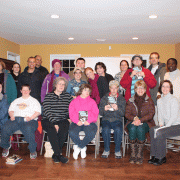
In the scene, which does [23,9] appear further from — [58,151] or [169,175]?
[169,175]

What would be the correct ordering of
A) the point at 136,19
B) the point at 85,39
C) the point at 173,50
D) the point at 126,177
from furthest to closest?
the point at 173,50, the point at 85,39, the point at 136,19, the point at 126,177

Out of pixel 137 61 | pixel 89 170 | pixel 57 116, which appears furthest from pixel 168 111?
pixel 57 116

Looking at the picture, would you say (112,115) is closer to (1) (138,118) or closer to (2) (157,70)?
(1) (138,118)

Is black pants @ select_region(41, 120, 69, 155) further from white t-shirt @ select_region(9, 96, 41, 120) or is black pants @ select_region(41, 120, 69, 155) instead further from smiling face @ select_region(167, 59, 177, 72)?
smiling face @ select_region(167, 59, 177, 72)

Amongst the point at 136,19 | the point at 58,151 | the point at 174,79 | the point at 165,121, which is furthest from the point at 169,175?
the point at 136,19

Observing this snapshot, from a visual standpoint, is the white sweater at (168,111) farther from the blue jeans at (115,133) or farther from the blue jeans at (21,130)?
the blue jeans at (21,130)

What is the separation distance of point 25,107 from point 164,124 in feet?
7.52

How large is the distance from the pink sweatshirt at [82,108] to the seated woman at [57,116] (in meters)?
0.12

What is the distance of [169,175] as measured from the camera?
2.81 m

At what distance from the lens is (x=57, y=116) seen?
356cm

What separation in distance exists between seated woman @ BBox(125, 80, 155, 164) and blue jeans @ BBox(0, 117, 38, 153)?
4.99 feet

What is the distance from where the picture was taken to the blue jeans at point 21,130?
11.5 ft

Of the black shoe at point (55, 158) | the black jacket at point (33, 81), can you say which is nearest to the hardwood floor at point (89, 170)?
the black shoe at point (55, 158)

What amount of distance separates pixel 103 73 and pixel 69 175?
6.84 ft
